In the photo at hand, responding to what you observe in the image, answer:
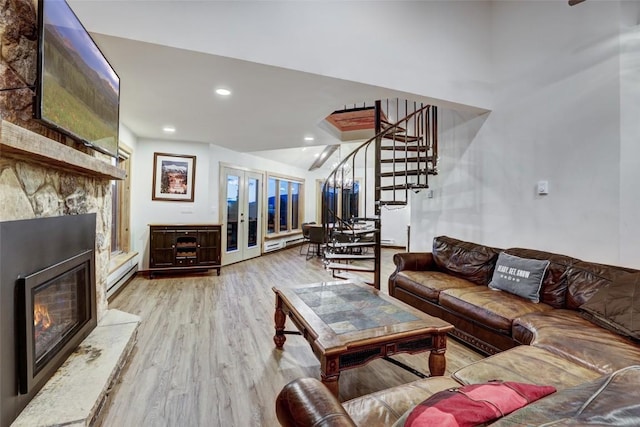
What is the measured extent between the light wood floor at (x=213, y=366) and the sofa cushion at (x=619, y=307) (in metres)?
0.93

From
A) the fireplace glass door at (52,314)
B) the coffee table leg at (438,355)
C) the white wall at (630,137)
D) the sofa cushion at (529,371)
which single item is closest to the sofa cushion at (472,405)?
the sofa cushion at (529,371)

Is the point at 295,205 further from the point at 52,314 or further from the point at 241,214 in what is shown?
the point at 52,314

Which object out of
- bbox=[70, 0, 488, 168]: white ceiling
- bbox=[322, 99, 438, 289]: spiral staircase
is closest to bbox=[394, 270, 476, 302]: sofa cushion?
bbox=[322, 99, 438, 289]: spiral staircase

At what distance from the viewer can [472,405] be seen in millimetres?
733

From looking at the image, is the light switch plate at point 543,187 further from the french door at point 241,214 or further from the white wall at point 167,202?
the french door at point 241,214

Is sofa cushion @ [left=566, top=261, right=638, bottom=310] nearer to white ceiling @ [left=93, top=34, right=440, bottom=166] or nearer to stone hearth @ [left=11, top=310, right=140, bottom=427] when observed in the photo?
white ceiling @ [left=93, top=34, right=440, bottom=166]

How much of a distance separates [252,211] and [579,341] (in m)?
6.27

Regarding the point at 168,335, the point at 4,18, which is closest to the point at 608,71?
the point at 4,18

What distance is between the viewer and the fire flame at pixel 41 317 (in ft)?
5.22

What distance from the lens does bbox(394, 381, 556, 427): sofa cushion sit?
69cm

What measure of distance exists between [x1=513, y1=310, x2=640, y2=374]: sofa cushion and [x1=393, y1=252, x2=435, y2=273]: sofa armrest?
149 centimetres

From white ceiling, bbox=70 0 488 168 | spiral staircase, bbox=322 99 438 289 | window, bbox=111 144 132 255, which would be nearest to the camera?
white ceiling, bbox=70 0 488 168

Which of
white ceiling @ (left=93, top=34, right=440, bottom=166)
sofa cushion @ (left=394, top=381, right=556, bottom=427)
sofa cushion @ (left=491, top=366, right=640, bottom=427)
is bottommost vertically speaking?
sofa cushion @ (left=394, top=381, right=556, bottom=427)

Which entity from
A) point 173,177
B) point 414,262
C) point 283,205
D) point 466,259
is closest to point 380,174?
point 414,262
